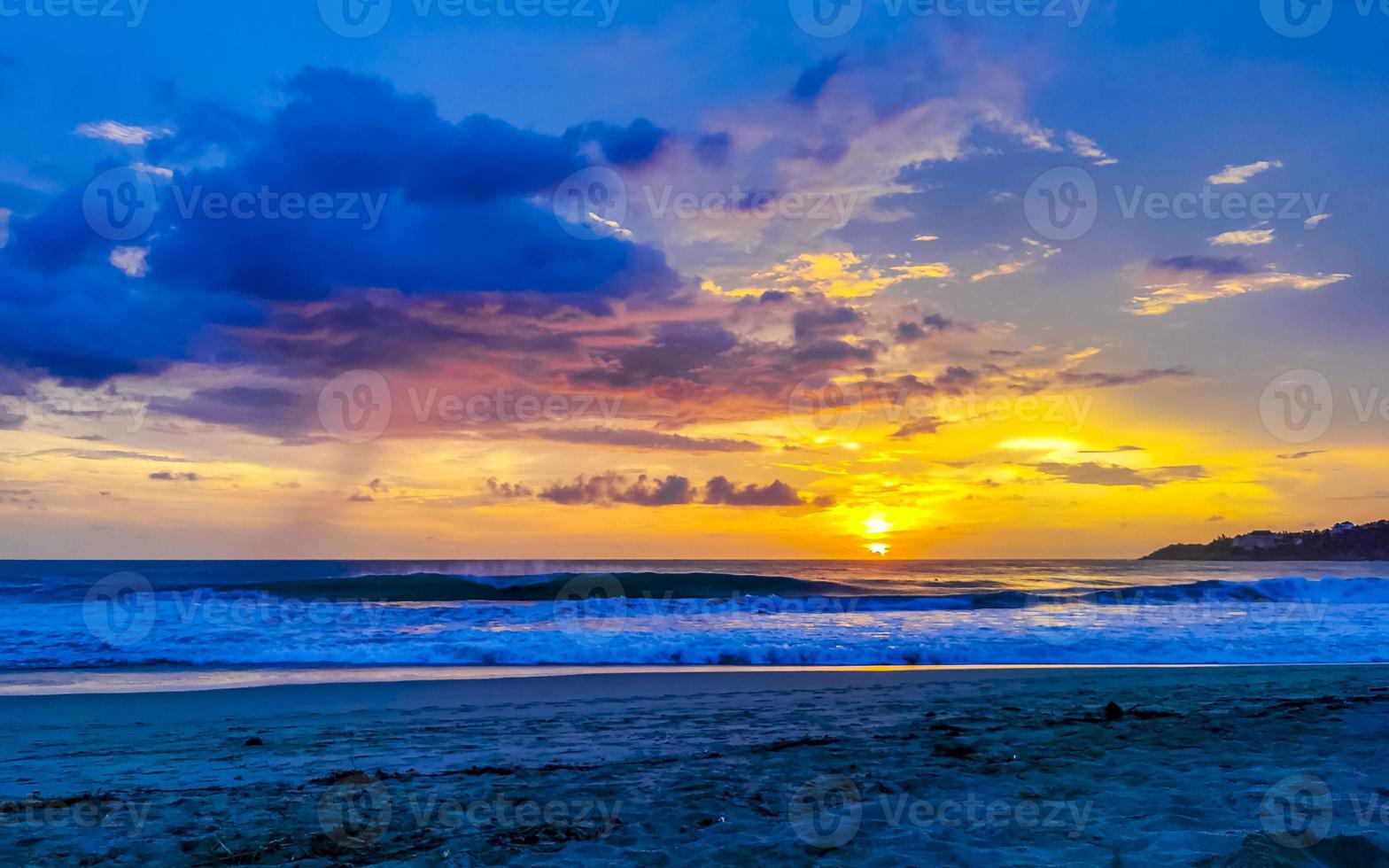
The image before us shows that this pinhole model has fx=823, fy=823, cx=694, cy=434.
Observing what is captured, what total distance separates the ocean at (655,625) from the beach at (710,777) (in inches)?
216

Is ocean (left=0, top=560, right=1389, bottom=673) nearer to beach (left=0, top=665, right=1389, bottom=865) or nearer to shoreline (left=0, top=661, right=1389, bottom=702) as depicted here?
shoreline (left=0, top=661, right=1389, bottom=702)

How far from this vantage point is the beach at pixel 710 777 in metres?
5.05

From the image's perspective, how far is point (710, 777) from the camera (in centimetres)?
688

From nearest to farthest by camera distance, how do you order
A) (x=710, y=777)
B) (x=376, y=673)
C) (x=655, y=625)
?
(x=710, y=777)
(x=376, y=673)
(x=655, y=625)

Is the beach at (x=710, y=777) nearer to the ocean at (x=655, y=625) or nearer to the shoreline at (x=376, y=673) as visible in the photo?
the shoreline at (x=376, y=673)

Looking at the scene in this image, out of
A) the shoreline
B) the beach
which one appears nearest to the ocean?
the shoreline

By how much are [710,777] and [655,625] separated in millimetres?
16828

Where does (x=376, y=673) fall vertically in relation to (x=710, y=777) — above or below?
below

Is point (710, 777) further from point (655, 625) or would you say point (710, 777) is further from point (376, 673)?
point (655, 625)

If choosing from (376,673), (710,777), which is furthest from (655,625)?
(710,777)

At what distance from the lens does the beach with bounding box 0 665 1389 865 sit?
505 cm

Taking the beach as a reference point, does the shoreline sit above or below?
below

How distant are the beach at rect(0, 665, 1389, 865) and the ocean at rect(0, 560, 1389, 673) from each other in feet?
18.0

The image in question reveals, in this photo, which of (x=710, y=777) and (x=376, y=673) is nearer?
(x=710, y=777)
